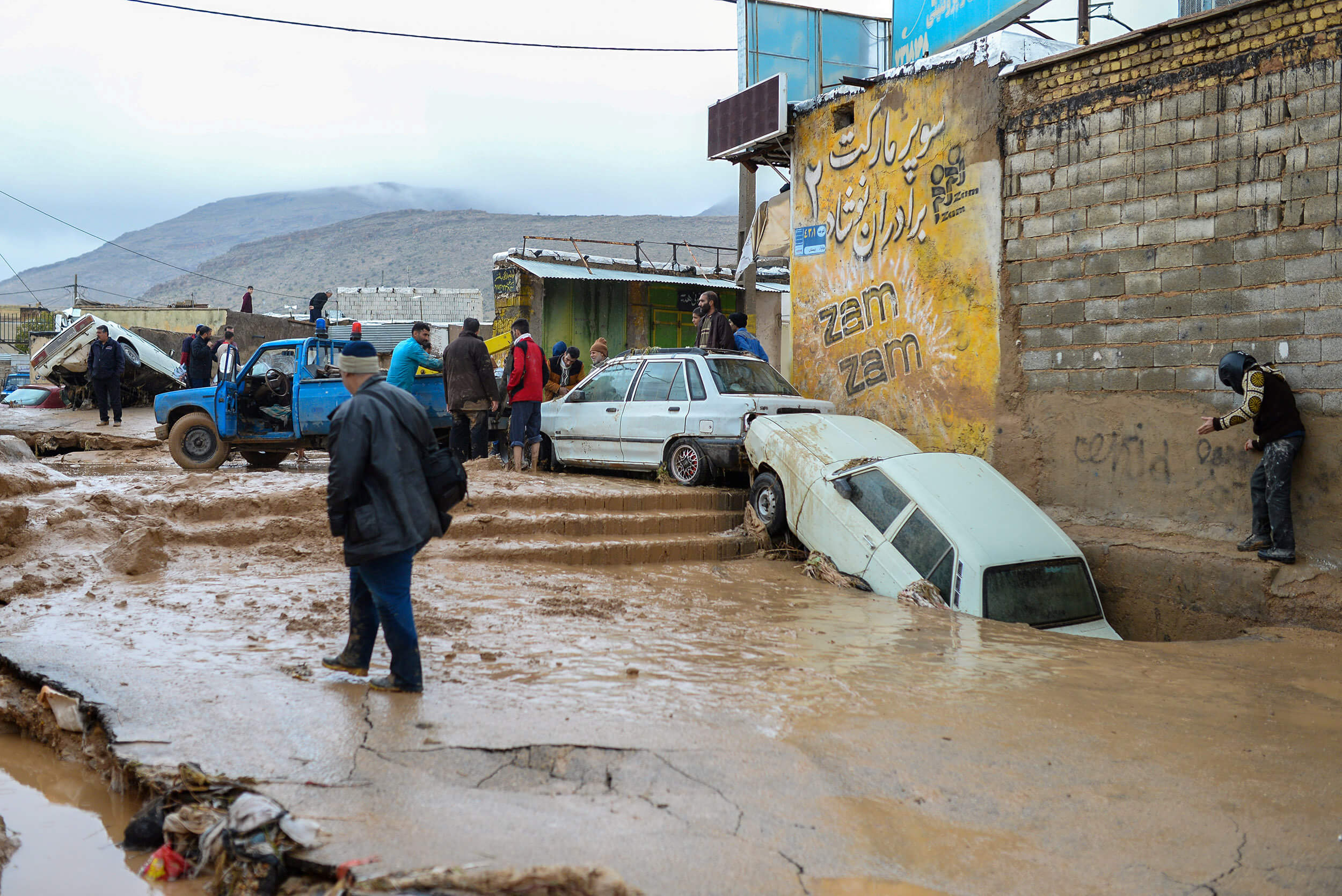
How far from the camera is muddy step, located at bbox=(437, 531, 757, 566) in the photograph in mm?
7871

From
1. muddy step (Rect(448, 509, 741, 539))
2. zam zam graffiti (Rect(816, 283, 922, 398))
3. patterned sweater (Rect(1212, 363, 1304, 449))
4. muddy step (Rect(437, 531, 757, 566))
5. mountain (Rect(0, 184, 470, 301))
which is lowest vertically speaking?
muddy step (Rect(437, 531, 757, 566))

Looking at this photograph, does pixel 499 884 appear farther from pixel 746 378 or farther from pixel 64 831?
pixel 746 378

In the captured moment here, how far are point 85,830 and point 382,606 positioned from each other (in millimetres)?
1338

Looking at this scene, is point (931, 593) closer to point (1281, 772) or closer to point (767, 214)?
point (1281, 772)

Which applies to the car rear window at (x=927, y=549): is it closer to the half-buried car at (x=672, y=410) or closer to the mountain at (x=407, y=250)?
the half-buried car at (x=672, y=410)

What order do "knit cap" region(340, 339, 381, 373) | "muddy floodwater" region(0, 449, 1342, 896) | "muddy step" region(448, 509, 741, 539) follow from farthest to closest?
"muddy step" region(448, 509, 741, 539) → "knit cap" region(340, 339, 381, 373) → "muddy floodwater" region(0, 449, 1342, 896)

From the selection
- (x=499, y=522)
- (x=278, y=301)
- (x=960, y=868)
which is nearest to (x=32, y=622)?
(x=499, y=522)

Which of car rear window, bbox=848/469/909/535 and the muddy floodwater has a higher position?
car rear window, bbox=848/469/909/535

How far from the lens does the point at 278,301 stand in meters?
83.5

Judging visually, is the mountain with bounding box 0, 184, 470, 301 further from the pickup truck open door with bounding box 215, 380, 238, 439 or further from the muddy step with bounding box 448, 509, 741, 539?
the muddy step with bounding box 448, 509, 741, 539

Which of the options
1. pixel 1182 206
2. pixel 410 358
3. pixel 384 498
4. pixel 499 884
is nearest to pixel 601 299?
pixel 410 358

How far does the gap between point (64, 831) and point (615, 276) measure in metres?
17.7

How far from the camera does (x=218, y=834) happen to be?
9.95ft

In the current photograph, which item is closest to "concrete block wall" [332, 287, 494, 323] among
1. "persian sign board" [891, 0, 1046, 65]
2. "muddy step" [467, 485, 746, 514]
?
"persian sign board" [891, 0, 1046, 65]
